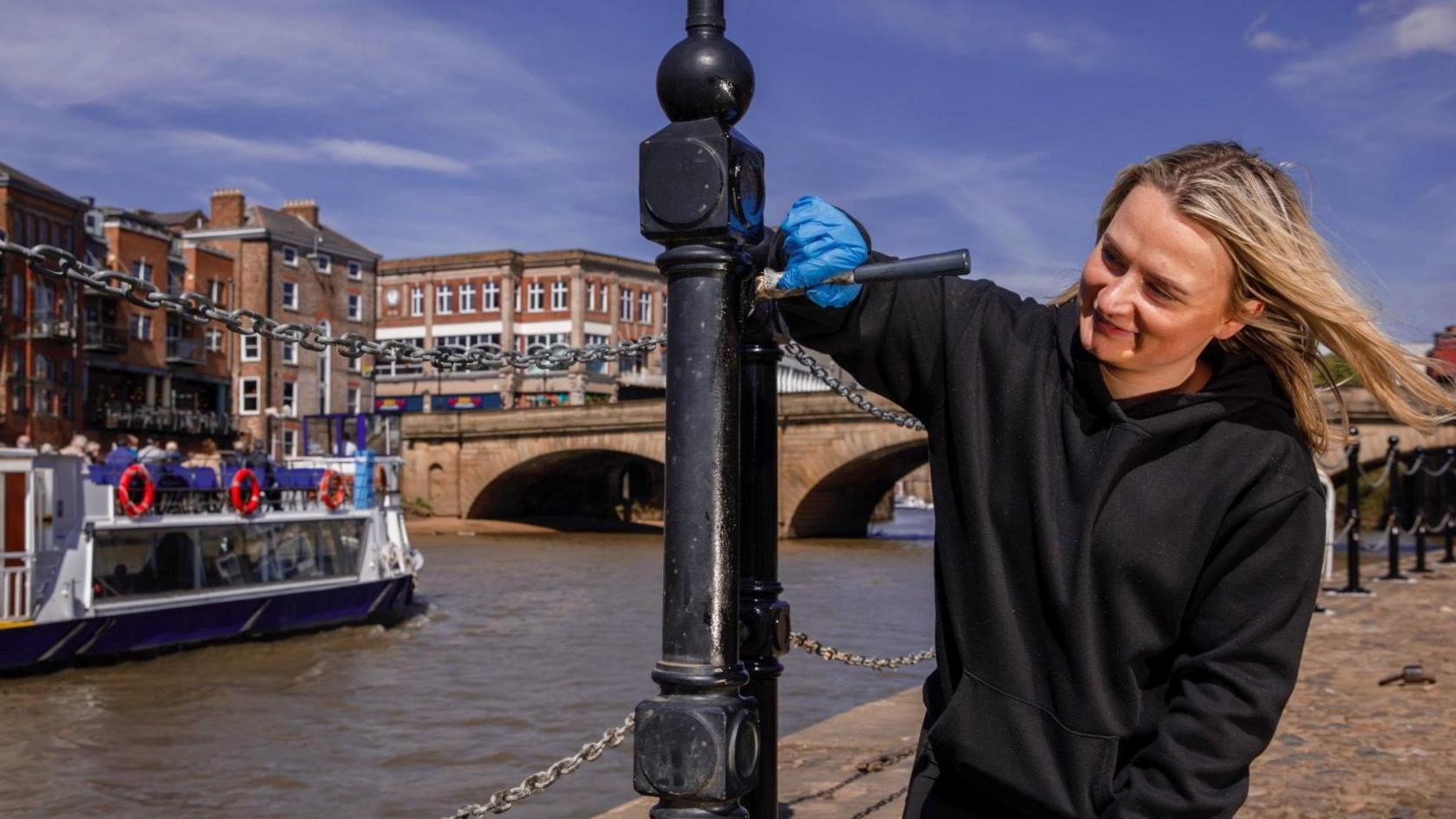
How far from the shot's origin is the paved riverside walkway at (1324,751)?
495 cm

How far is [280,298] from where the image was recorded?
164 feet

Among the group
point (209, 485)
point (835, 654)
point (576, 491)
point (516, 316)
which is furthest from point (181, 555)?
point (516, 316)

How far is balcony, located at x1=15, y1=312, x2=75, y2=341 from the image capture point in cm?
3831

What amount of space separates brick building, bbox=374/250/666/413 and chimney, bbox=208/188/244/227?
930 centimetres

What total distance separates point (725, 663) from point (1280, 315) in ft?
3.25

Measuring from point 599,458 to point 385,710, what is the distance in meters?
33.3

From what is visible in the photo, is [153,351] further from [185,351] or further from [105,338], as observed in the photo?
[105,338]

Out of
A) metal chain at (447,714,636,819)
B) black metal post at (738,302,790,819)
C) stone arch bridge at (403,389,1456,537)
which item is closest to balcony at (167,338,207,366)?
stone arch bridge at (403,389,1456,537)

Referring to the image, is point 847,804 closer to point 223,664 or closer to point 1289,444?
point 1289,444

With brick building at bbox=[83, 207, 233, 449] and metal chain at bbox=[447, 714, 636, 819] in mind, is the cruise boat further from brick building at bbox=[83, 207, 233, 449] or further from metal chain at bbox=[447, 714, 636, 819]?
brick building at bbox=[83, 207, 233, 449]

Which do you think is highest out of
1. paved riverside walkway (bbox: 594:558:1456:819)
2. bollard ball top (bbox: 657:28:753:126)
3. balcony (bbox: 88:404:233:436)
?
balcony (bbox: 88:404:233:436)

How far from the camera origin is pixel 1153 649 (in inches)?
76.7

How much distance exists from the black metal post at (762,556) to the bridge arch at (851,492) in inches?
1290

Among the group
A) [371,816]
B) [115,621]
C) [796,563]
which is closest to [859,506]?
[796,563]
